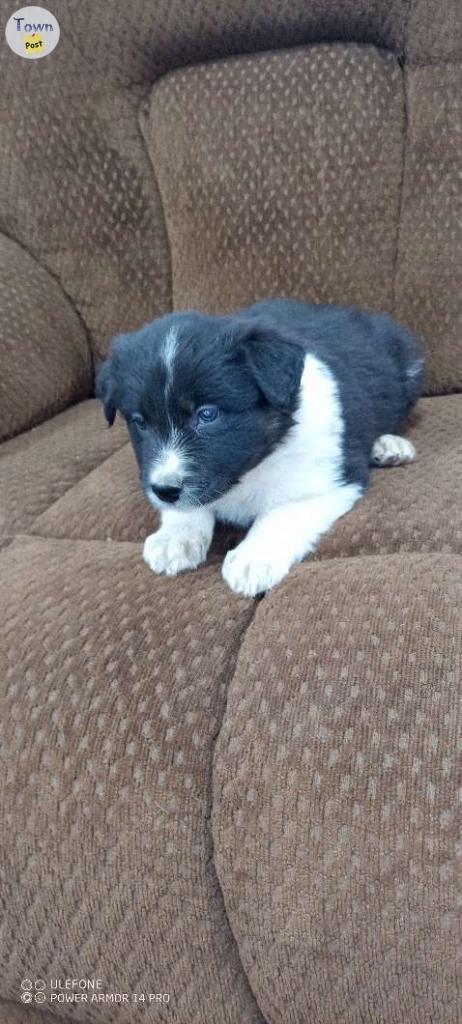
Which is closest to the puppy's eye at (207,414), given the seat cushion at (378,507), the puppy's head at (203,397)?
the puppy's head at (203,397)

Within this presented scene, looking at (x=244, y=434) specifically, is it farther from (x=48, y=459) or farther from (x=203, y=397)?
(x=48, y=459)

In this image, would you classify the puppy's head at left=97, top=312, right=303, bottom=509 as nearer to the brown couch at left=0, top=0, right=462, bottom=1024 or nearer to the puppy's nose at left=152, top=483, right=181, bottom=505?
the puppy's nose at left=152, top=483, right=181, bottom=505

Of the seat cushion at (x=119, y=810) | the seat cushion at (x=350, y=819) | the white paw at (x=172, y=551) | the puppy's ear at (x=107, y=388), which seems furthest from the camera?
the puppy's ear at (x=107, y=388)

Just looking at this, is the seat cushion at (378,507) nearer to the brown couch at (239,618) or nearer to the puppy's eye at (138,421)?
the brown couch at (239,618)

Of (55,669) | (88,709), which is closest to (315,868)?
(88,709)

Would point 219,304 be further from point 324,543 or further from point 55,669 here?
point 55,669

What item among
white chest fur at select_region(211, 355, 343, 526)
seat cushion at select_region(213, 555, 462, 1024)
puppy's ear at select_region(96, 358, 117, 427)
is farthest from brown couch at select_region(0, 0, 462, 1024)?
puppy's ear at select_region(96, 358, 117, 427)

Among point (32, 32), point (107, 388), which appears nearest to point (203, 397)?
point (107, 388)

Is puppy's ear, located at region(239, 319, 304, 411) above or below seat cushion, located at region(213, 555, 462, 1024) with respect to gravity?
above
